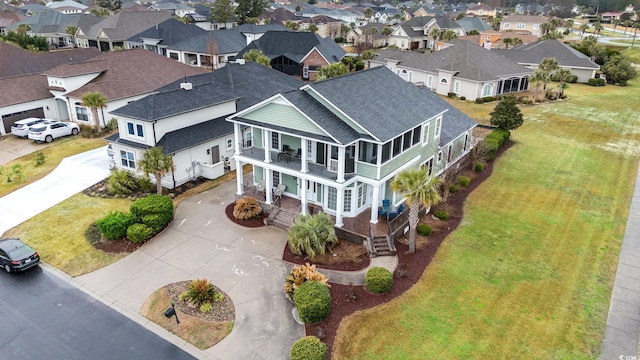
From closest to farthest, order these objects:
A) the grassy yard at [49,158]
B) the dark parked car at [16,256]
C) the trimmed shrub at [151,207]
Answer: the dark parked car at [16,256] → the trimmed shrub at [151,207] → the grassy yard at [49,158]

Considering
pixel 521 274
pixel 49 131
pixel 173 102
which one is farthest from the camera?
pixel 49 131

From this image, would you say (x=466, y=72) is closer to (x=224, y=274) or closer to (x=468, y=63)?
(x=468, y=63)

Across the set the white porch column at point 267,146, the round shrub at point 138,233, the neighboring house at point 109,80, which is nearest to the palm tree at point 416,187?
the white porch column at point 267,146

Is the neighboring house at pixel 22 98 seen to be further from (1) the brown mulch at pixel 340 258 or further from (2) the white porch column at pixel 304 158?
(1) the brown mulch at pixel 340 258

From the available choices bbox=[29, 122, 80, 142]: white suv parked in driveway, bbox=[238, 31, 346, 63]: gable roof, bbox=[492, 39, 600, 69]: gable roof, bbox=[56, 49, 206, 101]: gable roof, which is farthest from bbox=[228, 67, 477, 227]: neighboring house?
bbox=[492, 39, 600, 69]: gable roof

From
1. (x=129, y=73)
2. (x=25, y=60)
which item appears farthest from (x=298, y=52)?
(x=25, y=60)

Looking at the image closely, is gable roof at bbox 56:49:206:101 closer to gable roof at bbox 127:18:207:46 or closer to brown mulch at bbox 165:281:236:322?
gable roof at bbox 127:18:207:46
